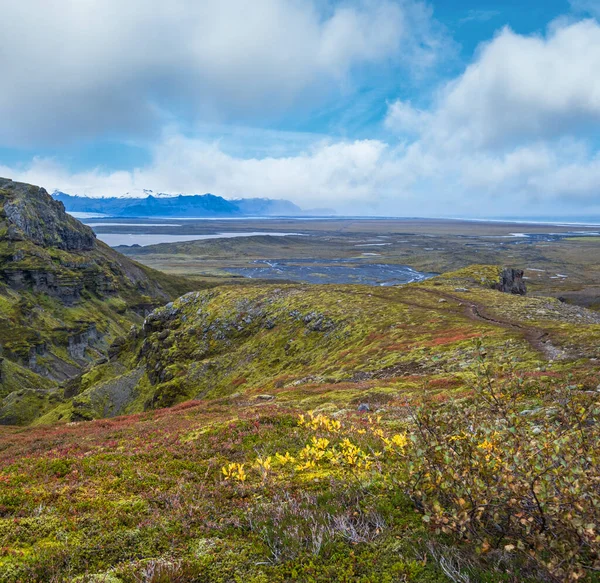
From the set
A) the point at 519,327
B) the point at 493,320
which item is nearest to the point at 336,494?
the point at 519,327

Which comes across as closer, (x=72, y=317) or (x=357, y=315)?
(x=357, y=315)

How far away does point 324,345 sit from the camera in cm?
4819

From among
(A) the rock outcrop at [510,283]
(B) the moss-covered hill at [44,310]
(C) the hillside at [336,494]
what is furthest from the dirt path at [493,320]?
(B) the moss-covered hill at [44,310]

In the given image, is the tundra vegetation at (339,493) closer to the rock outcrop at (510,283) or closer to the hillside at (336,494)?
the hillside at (336,494)

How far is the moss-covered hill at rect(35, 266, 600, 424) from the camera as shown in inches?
1064

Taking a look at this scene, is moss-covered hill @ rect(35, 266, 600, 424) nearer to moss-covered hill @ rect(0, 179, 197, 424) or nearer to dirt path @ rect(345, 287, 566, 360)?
dirt path @ rect(345, 287, 566, 360)

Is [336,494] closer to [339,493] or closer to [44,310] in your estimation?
[339,493]

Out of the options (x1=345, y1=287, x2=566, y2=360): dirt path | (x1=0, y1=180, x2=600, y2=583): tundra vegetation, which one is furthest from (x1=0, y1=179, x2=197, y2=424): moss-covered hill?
(x1=0, y1=180, x2=600, y2=583): tundra vegetation

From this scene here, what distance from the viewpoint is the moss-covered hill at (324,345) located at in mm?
27031

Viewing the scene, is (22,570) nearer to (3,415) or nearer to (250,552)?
(250,552)

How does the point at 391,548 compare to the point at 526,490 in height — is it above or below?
below

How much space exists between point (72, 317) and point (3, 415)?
347 ft

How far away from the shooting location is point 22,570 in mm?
6887

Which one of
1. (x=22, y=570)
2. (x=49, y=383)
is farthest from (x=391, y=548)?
(x=49, y=383)
